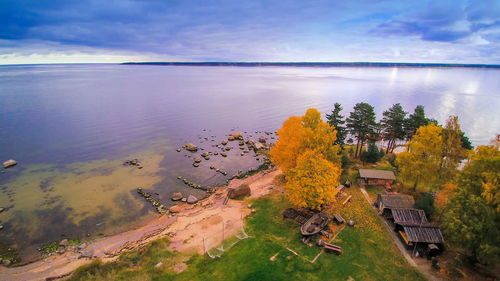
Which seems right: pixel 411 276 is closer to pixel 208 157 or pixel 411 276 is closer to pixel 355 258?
pixel 355 258

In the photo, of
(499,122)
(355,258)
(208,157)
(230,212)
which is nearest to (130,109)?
(208,157)

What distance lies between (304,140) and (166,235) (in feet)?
77.7

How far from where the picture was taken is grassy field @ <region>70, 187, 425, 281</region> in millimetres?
24156

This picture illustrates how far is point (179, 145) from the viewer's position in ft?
224

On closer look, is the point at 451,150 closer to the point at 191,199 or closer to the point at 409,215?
the point at 409,215

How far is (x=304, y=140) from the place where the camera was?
37.5 metres

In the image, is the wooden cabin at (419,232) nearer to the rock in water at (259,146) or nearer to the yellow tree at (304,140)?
the yellow tree at (304,140)

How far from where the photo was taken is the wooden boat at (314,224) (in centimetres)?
2942

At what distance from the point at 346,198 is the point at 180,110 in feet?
287

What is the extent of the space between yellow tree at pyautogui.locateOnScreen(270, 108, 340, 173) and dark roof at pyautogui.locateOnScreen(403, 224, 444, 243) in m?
13.4

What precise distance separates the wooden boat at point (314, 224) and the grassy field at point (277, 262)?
1.21 meters

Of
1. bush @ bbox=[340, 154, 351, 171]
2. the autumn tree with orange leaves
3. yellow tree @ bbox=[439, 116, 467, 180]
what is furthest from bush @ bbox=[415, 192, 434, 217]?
bush @ bbox=[340, 154, 351, 171]

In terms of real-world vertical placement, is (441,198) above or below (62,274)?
above

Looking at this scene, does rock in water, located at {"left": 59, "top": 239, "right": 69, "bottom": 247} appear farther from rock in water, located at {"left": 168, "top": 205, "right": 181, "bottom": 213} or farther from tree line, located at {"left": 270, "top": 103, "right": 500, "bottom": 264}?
tree line, located at {"left": 270, "top": 103, "right": 500, "bottom": 264}
